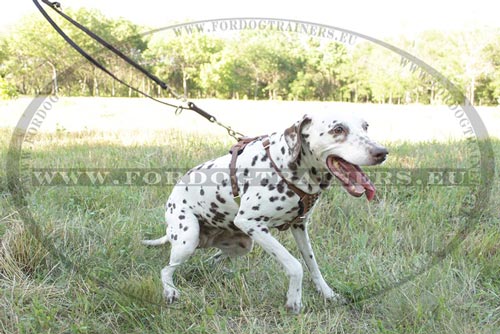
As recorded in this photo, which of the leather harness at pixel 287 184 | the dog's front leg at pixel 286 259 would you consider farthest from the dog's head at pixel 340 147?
the dog's front leg at pixel 286 259

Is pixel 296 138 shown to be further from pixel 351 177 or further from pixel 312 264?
pixel 312 264

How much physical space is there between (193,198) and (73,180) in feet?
8.30

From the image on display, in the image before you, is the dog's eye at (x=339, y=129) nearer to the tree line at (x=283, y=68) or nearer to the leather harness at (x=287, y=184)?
the leather harness at (x=287, y=184)

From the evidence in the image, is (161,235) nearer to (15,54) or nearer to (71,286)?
(71,286)

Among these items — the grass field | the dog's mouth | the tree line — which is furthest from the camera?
the tree line

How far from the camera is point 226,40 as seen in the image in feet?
66.6

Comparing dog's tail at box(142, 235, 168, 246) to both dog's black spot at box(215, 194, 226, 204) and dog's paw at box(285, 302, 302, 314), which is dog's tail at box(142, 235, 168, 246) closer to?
dog's black spot at box(215, 194, 226, 204)

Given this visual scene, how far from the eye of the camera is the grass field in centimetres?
273

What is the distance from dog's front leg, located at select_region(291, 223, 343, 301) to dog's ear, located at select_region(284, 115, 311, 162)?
668 millimetres

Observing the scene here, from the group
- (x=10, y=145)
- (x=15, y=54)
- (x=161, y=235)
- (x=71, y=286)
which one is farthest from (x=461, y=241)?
(x=15, y=54)

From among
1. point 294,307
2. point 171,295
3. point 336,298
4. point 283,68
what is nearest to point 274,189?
point 294,307

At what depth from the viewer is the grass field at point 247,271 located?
2732mm

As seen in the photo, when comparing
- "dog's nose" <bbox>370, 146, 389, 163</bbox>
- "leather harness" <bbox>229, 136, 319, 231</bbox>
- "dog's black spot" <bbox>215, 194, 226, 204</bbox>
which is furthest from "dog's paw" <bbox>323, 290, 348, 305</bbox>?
→ "dog's nose" <bbox>370, 146, 389, 163</bbox>

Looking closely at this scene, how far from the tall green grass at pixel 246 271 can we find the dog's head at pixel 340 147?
0.88 metres
